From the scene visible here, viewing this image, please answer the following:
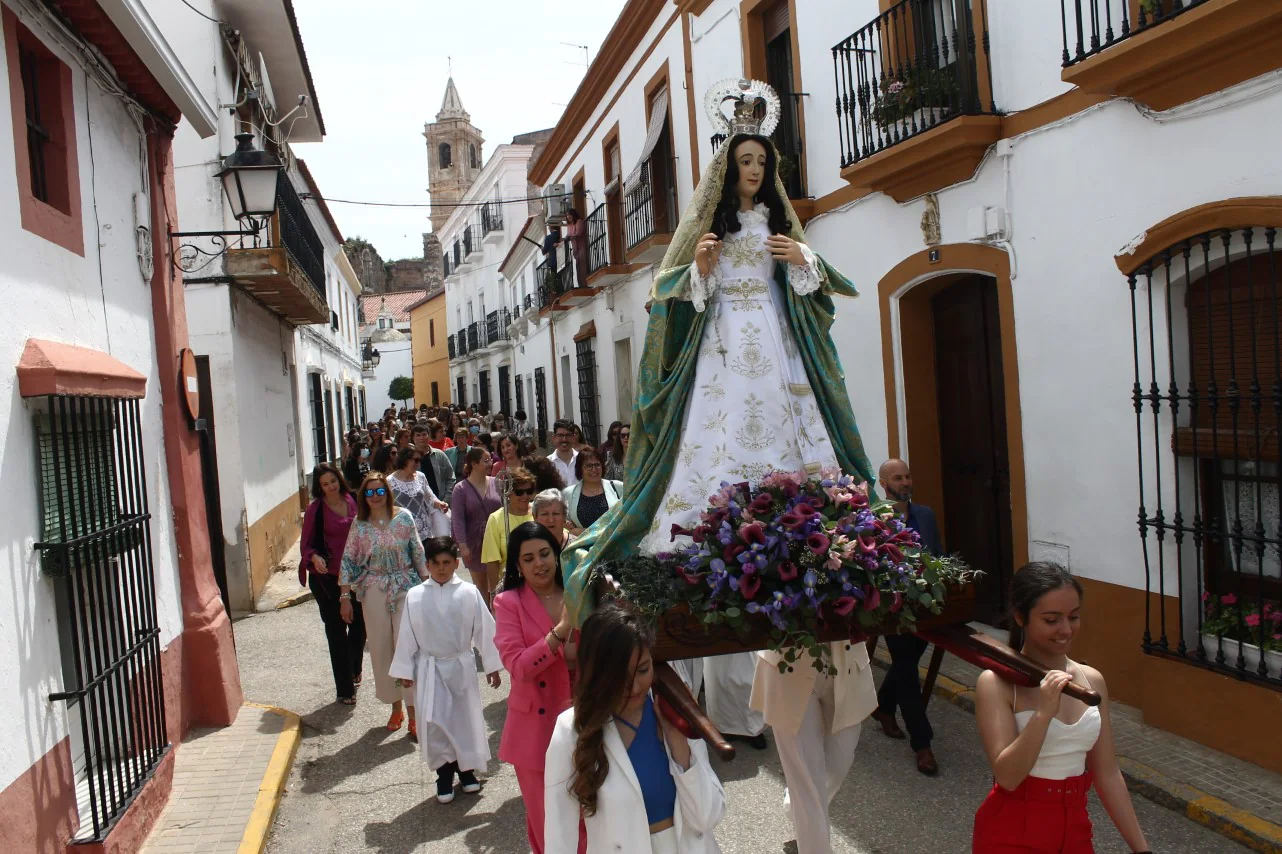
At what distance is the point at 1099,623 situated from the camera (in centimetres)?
535

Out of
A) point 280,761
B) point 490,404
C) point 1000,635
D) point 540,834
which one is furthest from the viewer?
point 490,404

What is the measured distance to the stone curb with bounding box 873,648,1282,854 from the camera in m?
3.76

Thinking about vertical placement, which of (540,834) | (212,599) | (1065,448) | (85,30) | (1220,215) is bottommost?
(540,834)

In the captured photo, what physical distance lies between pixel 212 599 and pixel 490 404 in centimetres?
2454

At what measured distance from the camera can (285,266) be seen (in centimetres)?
916

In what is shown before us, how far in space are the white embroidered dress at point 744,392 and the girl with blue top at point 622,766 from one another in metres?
0.53

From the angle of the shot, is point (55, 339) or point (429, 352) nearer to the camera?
point (55, 339)

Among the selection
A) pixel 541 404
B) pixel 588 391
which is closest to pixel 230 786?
pixel 588 391

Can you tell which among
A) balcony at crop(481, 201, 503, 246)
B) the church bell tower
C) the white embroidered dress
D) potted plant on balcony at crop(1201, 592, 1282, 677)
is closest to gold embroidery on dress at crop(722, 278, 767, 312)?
the white embroidered dress

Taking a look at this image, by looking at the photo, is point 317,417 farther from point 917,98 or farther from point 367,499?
point 917,98

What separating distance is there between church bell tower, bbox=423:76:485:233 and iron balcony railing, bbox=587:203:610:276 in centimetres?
3224

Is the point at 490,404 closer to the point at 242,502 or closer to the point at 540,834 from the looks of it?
the point at 242,502

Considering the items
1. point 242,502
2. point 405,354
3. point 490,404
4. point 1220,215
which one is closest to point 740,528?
point 1220,215

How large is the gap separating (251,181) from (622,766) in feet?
17.9
